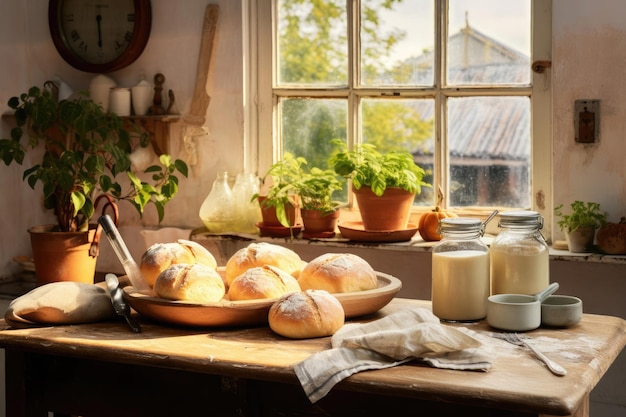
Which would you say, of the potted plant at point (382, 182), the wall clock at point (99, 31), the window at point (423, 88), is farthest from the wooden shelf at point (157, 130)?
the potted plant at point (382, 182)

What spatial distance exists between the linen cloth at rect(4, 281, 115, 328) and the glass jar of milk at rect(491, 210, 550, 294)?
3.07 ft

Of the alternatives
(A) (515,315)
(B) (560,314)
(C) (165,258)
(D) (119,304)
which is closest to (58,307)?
(D) (119,304)

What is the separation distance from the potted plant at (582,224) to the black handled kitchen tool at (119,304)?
1.48 m

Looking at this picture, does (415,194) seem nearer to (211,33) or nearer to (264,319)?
(211,33)

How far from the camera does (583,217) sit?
2.88 m

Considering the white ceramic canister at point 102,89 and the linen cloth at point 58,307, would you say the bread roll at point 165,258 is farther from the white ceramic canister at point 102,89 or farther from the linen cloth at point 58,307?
the white ceramic canister at point 102,89

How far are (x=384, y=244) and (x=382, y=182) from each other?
231 mm

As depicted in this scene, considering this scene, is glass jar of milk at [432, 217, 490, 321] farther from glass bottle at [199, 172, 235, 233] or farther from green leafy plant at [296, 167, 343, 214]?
glass bottle at [199, 172, 235, 233]

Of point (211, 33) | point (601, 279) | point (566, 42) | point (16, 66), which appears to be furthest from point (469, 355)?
point (16, 66)

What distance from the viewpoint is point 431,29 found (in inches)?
128

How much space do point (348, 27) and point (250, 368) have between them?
74.3 inches

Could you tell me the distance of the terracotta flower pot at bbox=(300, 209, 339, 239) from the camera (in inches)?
128

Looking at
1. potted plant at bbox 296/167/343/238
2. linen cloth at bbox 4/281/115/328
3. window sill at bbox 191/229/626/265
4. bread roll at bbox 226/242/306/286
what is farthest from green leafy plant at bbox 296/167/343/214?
linen cloth at bbox 4/281/115/328

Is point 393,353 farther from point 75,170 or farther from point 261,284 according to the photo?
point 75,170
